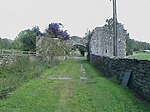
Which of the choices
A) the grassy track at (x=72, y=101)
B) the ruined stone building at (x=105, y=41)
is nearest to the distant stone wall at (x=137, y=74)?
the grassy track at (x=72, y=101)

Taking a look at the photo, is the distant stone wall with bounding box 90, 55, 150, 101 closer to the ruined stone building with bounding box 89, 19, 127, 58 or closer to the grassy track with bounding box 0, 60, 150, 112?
the grassy track with bounding box 0, 60, 150, 112

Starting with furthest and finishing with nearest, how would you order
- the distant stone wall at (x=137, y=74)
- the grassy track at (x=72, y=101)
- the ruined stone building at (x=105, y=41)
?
1. the ruined stone building at (x=105, y=41)
2. the distant stone wall at (x=137, y=74)
3. the grassy track at (x=72, y=101)

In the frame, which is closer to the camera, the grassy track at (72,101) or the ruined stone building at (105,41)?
the grassy track at (72,101)

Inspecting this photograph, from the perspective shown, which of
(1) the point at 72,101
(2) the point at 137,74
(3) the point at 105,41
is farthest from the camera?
(3) the point at 105,41

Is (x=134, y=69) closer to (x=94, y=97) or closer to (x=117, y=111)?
(x=94, y=97)

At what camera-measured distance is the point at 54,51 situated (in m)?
38.2

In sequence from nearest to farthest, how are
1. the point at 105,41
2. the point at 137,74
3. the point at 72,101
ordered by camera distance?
the point at 72,101 → the point at 137,74 → the point at 105,41

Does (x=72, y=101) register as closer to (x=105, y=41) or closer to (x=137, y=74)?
(x=137, y=74)

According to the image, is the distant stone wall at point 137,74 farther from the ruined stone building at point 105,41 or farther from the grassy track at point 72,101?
the ruined stone building at point 105,41

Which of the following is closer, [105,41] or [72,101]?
[72,101]

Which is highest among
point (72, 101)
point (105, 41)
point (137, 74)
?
point (105, 41)

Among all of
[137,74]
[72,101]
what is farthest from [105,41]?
[72,101]

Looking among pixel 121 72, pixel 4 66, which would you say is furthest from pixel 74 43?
pixel 121 72

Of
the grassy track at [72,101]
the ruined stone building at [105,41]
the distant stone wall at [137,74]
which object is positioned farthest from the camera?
the ruined stone building at [105,41]
